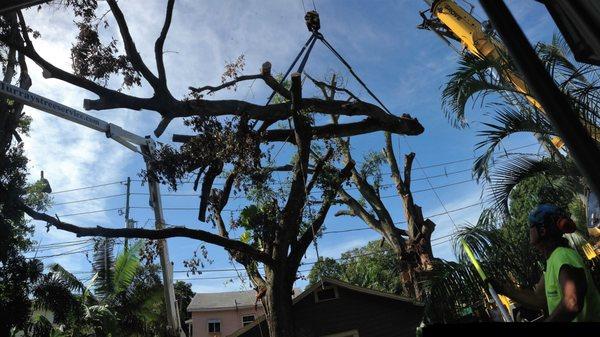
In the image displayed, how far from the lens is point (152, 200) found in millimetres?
12312

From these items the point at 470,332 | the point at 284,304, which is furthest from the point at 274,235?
the point at 470,332

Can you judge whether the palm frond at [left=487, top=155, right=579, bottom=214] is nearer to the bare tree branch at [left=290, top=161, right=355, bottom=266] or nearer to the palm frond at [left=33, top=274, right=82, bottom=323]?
the bare tree branch at [left=290, top=161, right=355, bottom=266]

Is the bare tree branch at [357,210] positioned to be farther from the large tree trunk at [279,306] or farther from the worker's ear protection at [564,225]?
the worker's ear protection at [564,225]

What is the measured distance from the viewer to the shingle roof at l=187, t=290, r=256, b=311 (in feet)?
111

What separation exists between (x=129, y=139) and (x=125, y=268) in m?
5.10

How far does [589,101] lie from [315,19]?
4.85m

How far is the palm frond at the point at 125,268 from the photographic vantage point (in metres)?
16.1

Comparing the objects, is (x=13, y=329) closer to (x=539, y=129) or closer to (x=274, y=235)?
(x=274, y=235)

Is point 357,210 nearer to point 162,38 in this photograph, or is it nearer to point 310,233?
point 310,233

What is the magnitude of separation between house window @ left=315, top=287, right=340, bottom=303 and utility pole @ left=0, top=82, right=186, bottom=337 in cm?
747

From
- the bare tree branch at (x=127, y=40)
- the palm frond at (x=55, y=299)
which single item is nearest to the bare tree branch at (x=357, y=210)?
the palm frond at (x=55, y=299)

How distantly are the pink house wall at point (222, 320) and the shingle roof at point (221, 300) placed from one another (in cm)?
34

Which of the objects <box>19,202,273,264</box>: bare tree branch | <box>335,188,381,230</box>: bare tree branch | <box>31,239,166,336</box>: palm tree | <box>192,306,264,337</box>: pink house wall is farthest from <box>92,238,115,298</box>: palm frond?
<box>192,306,264,337</box>: pink house wall

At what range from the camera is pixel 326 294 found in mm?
18656
